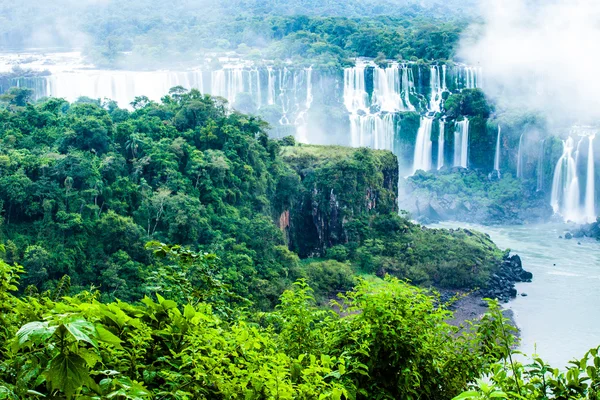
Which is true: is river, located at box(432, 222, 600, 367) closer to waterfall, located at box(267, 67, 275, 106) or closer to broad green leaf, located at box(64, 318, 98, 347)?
waterfall, located at box(267, 67, 275, 106)

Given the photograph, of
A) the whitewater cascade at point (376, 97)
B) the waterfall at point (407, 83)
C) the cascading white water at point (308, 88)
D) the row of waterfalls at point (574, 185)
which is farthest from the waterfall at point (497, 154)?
the cascading white water at point (308, 88)

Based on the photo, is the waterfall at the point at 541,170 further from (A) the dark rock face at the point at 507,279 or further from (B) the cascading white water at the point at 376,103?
(A) the dark rock face at the point at 507,279

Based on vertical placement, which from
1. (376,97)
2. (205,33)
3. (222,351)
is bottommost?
(222,351)

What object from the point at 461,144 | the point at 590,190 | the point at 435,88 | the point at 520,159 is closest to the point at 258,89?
the point at 435,88

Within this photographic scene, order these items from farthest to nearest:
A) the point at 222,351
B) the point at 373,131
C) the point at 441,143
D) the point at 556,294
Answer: the point at 441,143 → the point at 373,131 → the point at 556,294 → the point at 222,351

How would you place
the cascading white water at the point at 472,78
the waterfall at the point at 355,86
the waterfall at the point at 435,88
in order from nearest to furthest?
the waterfall at the point at 355,86, the waterfall at the point at 435,88, the cascading white water at the point at 472,78

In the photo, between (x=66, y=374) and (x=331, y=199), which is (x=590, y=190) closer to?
(x=331, y=199)

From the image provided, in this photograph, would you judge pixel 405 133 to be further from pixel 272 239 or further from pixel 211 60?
pixel 272 239
